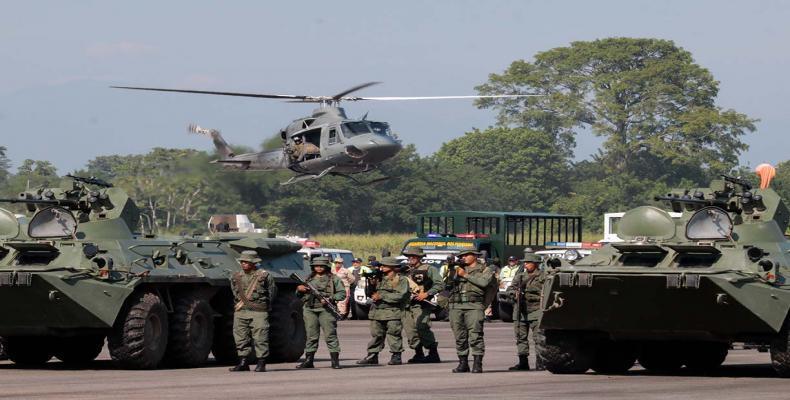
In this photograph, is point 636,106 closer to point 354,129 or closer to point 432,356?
point 354,129

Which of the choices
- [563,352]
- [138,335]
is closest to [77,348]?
[138,335]

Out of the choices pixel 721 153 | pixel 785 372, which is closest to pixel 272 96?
pixel 785 372

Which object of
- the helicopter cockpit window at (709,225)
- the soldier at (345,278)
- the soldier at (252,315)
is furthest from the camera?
the soldier at (345,278)

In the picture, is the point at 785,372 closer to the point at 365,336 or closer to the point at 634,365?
the point at 634,365

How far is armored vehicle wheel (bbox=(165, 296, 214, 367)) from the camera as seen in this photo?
2417 cm

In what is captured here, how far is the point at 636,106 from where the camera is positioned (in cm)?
10650

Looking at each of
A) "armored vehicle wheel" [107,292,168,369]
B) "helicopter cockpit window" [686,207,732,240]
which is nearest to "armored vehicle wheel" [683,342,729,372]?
"helicopter cockpit window" [686,207,732,240]

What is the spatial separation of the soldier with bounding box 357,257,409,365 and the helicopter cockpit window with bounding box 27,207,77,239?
433 cm

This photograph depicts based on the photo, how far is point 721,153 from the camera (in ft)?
336

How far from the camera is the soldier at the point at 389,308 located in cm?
2430

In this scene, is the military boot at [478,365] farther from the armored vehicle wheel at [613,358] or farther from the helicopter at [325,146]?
the helicopter at [325,146]

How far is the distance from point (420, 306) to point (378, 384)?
4334 mm

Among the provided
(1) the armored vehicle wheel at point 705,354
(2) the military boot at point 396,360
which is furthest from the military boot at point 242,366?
(1) the armored vehicle wheel at point 705,354

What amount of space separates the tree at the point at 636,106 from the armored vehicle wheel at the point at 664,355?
76624 millimetres
